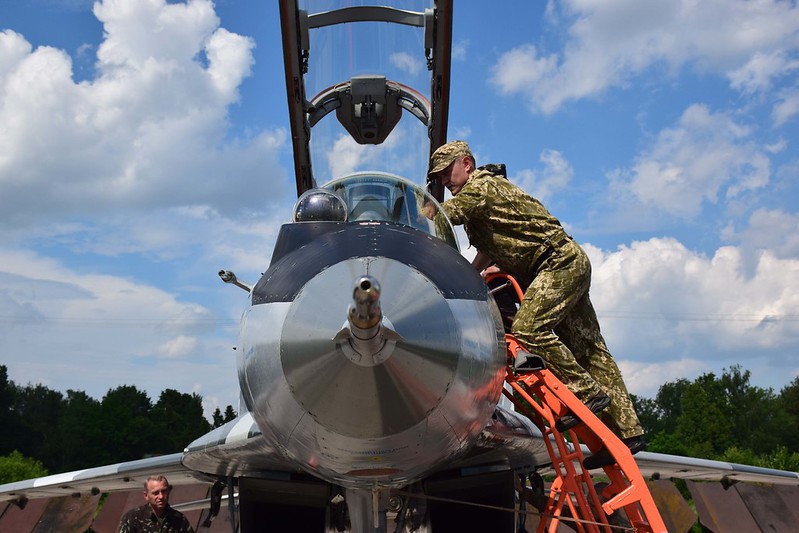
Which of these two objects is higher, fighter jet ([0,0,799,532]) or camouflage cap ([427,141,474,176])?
camouflage cap ([427,141,474,176])

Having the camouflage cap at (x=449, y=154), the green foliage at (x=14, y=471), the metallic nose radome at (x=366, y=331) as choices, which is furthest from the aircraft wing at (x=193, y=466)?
the green foliage at (x=14, y=471)

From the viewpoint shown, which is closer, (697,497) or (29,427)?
(697,497)

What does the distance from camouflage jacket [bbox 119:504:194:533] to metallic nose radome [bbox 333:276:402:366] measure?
494 centimetres

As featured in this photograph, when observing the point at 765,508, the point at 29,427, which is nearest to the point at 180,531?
the point at 765,508

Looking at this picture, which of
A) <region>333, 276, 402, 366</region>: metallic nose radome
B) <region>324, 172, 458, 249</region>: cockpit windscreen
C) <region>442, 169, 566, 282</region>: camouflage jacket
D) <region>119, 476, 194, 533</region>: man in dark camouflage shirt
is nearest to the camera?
<region>333, 276, 402, 366</region>: metallic nose radome

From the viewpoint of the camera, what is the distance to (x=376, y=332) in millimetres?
2811

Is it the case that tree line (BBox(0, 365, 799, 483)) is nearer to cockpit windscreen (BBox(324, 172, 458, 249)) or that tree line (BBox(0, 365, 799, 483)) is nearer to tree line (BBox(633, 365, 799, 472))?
tree line (BBox(633, 365, 799, 472))

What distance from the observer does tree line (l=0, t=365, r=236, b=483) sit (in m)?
57.4

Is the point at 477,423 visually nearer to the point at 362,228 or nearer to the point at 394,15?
the point at 362,228

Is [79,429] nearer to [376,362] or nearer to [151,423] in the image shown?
[151,423]

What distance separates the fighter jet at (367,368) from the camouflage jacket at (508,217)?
1.41ft

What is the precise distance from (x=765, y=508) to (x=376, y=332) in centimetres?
1387

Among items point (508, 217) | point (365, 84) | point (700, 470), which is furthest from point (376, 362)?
point (700, 470)

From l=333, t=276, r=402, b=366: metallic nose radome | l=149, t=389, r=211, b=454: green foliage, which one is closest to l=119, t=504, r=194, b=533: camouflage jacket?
l=333, t=276, r=402, b=366: metallic nose radome
